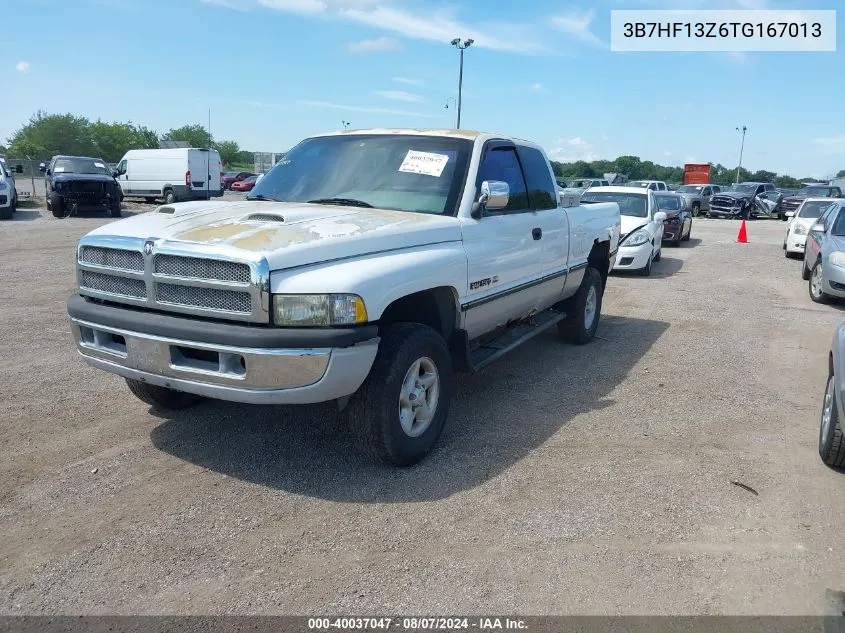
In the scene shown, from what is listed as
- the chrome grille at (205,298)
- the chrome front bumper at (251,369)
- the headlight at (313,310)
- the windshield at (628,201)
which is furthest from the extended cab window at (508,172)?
the windshield at (628,201)

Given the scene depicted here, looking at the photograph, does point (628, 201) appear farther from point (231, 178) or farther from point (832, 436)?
point (231, 178)

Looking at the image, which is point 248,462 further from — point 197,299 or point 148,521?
point 197,299

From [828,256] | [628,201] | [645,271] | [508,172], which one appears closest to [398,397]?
[508,172]

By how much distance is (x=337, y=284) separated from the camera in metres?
3.52

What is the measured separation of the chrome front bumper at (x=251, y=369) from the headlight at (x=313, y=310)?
148 mm

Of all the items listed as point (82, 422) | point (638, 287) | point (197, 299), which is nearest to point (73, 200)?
point (638, 287)

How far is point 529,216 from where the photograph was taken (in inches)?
220

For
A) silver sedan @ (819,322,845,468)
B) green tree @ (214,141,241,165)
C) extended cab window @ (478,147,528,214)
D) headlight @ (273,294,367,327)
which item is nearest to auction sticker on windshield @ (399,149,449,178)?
extended cab window @ (478,147,528,214)

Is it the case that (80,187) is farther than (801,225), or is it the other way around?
(80,187)

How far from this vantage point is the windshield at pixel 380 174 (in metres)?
4.77

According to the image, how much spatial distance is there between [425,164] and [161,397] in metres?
2.45

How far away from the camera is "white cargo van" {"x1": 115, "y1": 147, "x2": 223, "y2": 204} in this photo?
90.4ft

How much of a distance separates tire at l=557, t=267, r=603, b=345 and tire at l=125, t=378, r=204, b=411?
389 centimetres

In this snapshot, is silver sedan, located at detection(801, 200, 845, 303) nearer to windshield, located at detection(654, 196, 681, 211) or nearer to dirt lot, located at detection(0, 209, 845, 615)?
dirt lot, located at detection(0, 209, 845, 615)
